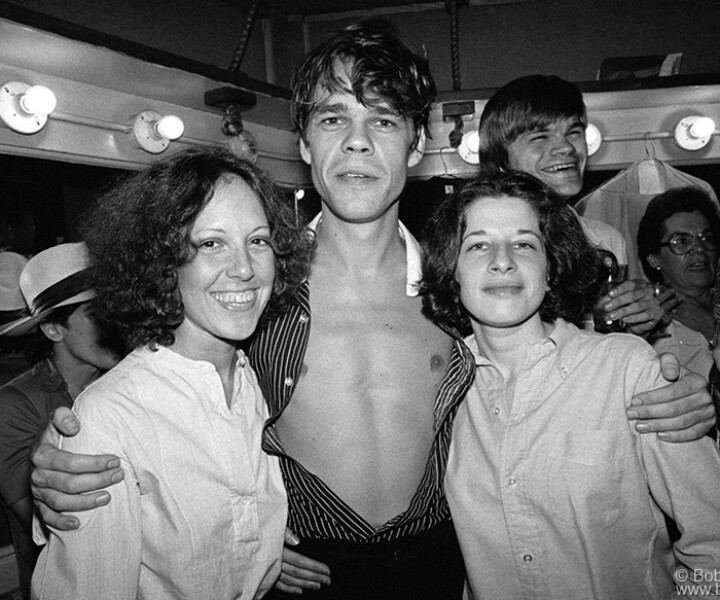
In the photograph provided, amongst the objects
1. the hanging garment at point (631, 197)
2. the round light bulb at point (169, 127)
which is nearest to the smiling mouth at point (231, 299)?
the round light bulb at point (169, 127)

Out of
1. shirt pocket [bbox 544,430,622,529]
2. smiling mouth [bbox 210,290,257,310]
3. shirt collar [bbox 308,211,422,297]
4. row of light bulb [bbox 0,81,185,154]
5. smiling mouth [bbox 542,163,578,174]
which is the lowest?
shirt pocket [bbox 544,430,622,529]

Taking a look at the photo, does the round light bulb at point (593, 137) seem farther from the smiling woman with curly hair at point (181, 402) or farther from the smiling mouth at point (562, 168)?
the smiling woman with curly hair at point (181, 402)

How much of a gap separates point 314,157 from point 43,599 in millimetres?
1482

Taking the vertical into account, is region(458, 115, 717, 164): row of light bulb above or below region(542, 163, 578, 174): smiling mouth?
above

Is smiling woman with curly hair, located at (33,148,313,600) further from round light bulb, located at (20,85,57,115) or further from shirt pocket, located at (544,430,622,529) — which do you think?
round light bulb, located at (20,85,57,115)

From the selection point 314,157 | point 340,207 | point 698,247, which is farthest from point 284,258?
point 698,247

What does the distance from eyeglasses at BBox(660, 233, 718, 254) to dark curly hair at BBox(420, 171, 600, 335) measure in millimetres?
1567

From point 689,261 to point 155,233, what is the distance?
2.76 metres

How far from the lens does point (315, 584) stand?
1.92 m

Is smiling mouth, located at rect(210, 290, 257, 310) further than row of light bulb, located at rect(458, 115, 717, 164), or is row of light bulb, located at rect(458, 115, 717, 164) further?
row of light bulb, located at rect(458, 115, 717, 164)

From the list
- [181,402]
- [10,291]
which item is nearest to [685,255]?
[181,402]

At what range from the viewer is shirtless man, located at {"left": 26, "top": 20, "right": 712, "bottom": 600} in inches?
76.7

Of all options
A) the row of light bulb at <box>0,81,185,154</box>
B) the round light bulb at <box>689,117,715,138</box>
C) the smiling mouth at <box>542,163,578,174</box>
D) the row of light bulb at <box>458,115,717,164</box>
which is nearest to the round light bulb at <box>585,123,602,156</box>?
the row of light bulb at <box>458,115,717,164</box>

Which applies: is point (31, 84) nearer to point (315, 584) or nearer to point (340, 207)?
point (340, 207)
